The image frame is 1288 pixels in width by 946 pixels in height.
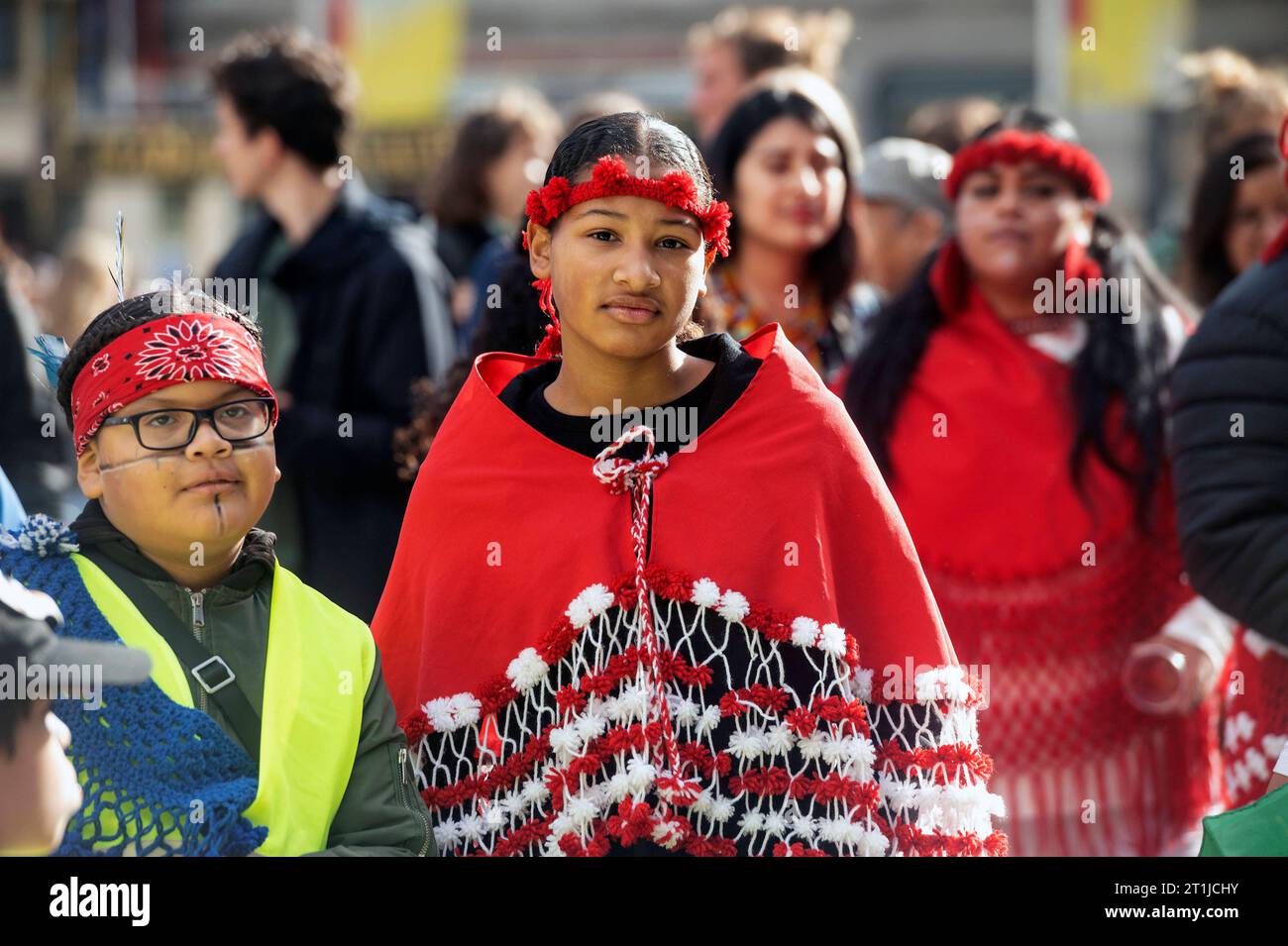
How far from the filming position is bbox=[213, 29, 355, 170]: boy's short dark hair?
Answer: 4758 mm

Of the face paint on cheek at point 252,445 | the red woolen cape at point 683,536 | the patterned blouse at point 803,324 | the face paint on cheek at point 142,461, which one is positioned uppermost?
the patterned blouse at point 803,324

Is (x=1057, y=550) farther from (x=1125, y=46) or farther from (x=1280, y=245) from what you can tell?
(x=1125, y=46)

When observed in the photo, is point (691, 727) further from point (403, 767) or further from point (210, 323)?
point (210, 323)

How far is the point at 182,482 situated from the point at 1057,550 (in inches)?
85.7

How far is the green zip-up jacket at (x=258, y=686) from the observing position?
2.53 metres

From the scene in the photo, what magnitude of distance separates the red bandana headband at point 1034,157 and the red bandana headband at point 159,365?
2.18 meters

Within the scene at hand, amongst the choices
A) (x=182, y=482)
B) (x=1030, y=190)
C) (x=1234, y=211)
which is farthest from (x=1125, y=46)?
(x=182, y=482)

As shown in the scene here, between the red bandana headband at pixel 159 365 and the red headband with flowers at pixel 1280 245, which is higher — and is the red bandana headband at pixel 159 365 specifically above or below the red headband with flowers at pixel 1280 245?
below

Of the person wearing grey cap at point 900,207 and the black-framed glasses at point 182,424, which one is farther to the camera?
the person wearing grey cap at point 900,207

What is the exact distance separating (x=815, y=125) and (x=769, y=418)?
6.59ft

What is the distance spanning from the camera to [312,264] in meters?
4.66

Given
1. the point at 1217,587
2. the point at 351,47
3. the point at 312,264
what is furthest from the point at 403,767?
the point at 351,47

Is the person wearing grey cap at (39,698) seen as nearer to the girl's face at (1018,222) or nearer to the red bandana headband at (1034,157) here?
the girl's face at (1018,222)

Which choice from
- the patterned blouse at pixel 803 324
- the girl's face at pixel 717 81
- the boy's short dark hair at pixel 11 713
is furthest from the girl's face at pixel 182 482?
the girl's face at pixel 717 81
